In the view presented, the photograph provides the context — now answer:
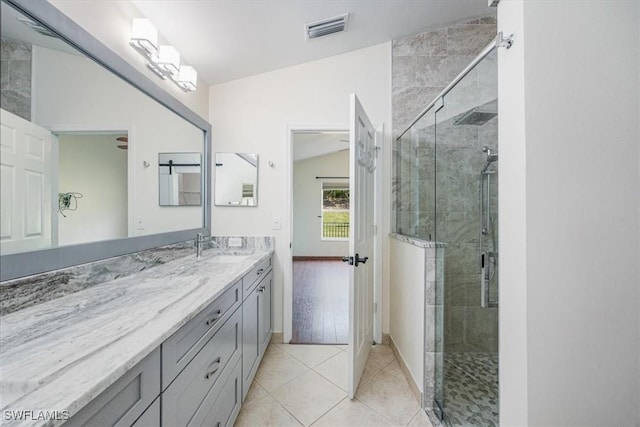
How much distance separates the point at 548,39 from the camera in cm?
84

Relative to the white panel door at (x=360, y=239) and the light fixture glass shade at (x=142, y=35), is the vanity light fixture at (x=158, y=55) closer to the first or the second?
the light fixture glass shade at (x=142, y=35)

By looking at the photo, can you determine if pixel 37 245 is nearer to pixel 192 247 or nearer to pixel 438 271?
pixel 192 247

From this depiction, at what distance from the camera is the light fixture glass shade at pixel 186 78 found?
2.03m

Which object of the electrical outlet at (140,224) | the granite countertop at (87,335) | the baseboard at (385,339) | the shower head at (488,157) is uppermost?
the shower head at (488,157)

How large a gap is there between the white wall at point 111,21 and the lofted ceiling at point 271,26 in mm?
171

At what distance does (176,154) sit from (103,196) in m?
0.81

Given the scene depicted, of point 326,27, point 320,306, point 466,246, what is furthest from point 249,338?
point 326,27

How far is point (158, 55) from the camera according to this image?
175 centimetres

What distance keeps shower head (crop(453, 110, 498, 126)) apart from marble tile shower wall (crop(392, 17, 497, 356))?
43 mm

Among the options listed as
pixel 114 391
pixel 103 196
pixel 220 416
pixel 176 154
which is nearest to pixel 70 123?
pixel 103 196

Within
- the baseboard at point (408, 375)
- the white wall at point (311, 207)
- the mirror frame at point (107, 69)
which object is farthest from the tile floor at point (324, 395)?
the white wall at point (311, 207)

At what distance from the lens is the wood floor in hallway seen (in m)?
2.74

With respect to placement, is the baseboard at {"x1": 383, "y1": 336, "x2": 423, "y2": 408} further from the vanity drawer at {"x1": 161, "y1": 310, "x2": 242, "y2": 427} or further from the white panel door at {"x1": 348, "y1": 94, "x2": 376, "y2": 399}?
the vanity drawer at {"x1": 161, "y1": 310, "x2": 242, "y2": 427}

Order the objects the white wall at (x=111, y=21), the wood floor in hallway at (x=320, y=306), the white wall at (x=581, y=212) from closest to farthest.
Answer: the white wall at (x=581, y=212), the white wall at (x=111, y=21), the wood floor in hallway at (x=320, y=306)
